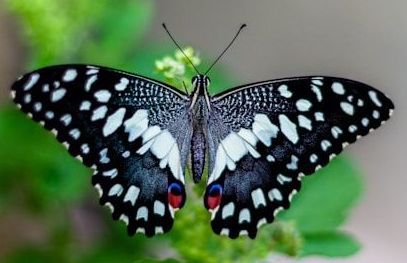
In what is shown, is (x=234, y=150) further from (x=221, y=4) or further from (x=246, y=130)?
(x=221, y=4)

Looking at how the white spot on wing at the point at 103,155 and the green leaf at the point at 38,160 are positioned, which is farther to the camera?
the green leaf at the point at 38,160

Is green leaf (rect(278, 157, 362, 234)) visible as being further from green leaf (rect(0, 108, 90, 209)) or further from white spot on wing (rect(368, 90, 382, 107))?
green leaf (rect(0, 108, 90, 209))

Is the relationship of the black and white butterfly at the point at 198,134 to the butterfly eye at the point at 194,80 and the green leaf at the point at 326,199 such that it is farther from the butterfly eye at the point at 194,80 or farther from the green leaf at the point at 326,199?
the green leaf at the point at 326,199

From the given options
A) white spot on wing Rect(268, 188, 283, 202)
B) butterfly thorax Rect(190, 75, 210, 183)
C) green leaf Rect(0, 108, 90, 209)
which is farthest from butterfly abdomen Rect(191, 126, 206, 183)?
green leaf Rect(0, 108, 90, 209)

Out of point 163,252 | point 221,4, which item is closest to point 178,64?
point 163,252

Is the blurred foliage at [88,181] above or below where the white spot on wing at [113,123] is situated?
above

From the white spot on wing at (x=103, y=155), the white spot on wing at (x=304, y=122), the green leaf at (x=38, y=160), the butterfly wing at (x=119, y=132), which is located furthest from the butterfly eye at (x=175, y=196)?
the green leaf at (x=38, y=160)

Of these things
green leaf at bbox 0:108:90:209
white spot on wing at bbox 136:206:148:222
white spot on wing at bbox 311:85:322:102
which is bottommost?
white spot on wing at bbox 136:206:148:222
